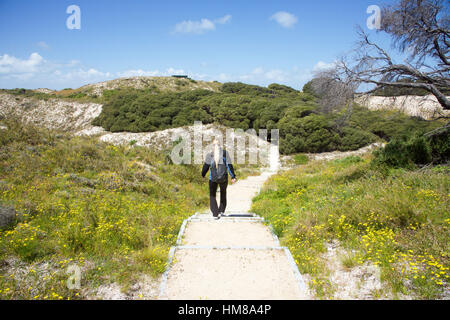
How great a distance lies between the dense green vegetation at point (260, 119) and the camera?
75.4ft

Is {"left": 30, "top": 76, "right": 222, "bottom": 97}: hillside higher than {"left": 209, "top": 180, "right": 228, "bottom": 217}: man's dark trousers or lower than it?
higher

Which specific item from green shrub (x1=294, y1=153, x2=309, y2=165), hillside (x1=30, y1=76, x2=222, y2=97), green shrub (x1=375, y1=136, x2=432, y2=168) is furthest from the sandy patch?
hillside (x1=30, y1=76, x2=222, y2=97)

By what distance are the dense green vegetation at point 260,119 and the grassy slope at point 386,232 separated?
17052mm

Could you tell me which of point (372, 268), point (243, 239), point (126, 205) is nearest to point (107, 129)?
point (126, 205)

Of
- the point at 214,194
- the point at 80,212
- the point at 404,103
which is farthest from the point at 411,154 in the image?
the point at 80,212

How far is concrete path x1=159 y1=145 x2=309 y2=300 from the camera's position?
128 inches

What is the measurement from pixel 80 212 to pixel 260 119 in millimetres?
23344

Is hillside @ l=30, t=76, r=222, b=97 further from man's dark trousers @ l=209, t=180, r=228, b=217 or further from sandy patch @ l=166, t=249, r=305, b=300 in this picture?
sandy patch @ l=166, t=249, r=305, b=300

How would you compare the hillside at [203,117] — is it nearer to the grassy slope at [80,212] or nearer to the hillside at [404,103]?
the hillside at [404,103]

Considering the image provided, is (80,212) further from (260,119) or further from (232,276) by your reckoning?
(260,119)

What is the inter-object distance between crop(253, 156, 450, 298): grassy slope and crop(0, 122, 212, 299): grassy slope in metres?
2.38

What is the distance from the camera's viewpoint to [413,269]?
320 cm
